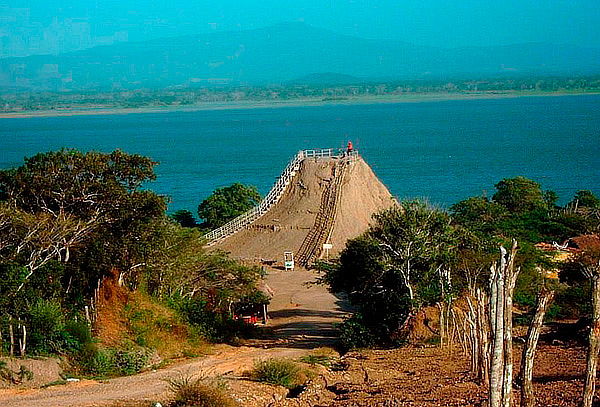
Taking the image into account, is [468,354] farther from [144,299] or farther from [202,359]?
[144,299]

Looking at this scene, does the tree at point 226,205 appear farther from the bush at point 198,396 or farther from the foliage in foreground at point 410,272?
the bush at point 198,396

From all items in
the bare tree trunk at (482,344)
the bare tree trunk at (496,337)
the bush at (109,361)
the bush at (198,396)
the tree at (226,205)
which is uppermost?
the bare tree trunk at (496,337)

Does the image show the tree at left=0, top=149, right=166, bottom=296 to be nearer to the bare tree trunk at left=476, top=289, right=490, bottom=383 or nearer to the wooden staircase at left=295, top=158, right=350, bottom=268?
the bare tree trunk at left=476, top=289, right=490, bottom=383

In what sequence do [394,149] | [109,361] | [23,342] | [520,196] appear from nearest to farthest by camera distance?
[23,342] → [109,361] → [520,196] → [394,149]

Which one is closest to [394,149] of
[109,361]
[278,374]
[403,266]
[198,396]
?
[403,266]

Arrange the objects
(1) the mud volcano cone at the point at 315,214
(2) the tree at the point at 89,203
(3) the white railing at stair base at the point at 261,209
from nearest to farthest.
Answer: (2) the tree at the point at 89,203, (1) the mud volcano cone at the point at 315,214, (3) the white railing at stair base at the point at 261,209

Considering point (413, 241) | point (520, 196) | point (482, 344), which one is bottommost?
point (520, 196)

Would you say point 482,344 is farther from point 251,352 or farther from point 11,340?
point 11,340

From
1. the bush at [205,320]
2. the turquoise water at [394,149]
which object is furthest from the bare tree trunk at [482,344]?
the turquoise water at [394,149]
